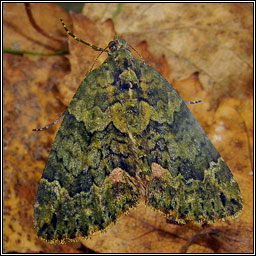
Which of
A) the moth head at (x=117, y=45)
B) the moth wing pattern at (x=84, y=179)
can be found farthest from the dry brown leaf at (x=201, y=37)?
the moth wing pattern at (x=84, y=179)

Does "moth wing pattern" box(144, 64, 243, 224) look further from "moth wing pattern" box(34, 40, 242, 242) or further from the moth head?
the moth head

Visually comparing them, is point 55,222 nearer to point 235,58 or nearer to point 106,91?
point 106,91

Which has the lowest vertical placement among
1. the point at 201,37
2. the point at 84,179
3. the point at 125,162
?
the point at 84,179

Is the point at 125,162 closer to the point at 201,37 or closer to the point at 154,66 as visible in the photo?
the point at 154,66

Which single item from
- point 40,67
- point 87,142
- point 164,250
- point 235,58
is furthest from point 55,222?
point 235,58

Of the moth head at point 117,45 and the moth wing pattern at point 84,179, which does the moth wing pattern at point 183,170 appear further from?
the moth head at point 117,45

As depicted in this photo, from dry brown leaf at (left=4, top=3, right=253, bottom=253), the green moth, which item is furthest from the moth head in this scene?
dry brown leaf at (left=4, top=3, right=253, bottom=253)

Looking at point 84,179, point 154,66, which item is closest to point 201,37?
point 154,66
